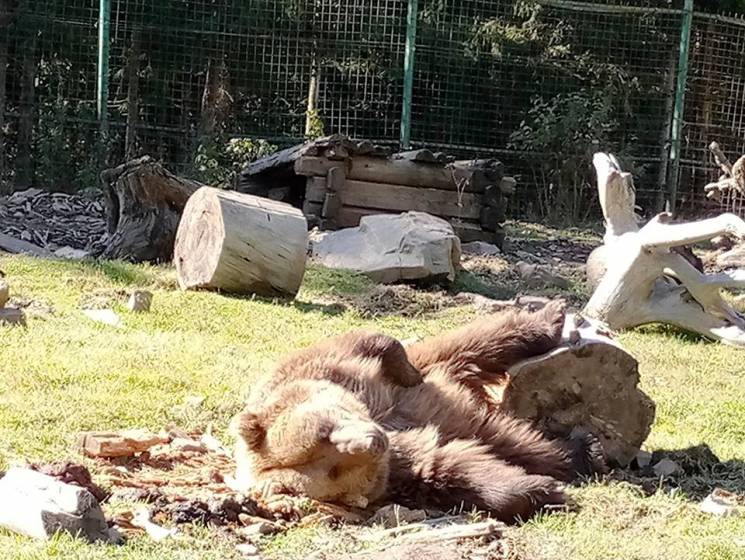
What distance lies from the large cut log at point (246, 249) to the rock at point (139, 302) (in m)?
0.61

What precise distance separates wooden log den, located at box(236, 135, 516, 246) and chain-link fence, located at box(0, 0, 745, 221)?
2637 mm

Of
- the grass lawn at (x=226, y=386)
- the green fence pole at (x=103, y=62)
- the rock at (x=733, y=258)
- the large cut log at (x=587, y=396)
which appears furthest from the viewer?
the green fence pole at (x=103, y=62)

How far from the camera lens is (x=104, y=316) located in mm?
6688

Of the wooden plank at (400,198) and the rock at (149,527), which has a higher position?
the wooden plank at (400,198)

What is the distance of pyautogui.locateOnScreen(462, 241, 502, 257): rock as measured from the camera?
11221 mm

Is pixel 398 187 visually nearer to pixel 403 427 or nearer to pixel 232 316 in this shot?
pixel 232 316

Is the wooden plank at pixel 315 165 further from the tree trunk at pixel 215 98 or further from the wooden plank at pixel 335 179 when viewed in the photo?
the tree trunk at pixel 215 98

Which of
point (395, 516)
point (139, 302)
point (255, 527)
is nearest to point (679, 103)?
point (139, 302)

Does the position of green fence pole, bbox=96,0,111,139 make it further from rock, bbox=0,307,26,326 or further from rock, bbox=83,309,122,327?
rock, bbox=0,307,26,326

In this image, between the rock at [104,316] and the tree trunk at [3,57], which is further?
the tree trunk at [3,57]

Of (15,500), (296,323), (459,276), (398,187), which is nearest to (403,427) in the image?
(15,500)

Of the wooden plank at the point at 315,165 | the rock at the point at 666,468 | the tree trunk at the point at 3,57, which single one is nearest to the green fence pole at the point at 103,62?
the tree trunk at the point at 3,57

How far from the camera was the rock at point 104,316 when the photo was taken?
6.56 meters

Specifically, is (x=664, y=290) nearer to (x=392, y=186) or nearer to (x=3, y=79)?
(x=392, y=186)
